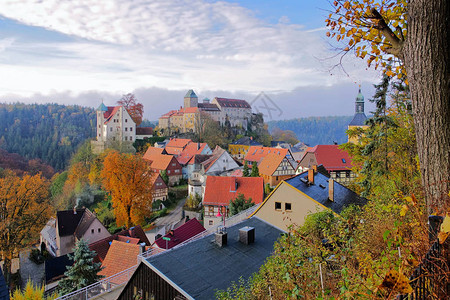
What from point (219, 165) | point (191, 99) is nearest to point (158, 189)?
point (219, 165)

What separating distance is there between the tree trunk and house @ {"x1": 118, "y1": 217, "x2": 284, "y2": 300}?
569 centimetres

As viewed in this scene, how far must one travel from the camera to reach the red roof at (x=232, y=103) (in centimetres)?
8816

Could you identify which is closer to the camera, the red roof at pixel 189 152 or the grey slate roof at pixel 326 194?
the grey slate roof at pixel 326 194

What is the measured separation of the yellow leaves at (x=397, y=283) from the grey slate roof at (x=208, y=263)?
6.69 m

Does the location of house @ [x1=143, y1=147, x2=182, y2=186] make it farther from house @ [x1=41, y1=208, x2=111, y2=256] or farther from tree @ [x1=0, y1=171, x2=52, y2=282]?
tree @ [x1=0, y1=171, x2=52, y2=282]

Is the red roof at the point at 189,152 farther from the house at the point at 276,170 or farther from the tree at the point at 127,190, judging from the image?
the tree at the point at 127,190

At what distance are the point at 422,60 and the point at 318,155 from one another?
33536mm

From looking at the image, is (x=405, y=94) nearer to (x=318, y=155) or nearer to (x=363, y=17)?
(x=363, y=17)

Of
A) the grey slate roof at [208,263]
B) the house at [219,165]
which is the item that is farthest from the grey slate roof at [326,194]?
the house at [219,165]

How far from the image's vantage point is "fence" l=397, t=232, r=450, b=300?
8.57ft

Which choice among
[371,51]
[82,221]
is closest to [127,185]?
[82,221]

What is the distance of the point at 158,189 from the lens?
38.2m

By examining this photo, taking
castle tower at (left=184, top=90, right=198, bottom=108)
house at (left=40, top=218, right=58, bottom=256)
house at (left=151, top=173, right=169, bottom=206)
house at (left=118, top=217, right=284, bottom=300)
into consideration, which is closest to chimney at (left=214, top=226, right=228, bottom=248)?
house at (left=118, top=217, right=284, bottom=300)

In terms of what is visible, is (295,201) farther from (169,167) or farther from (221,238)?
(169,167)
